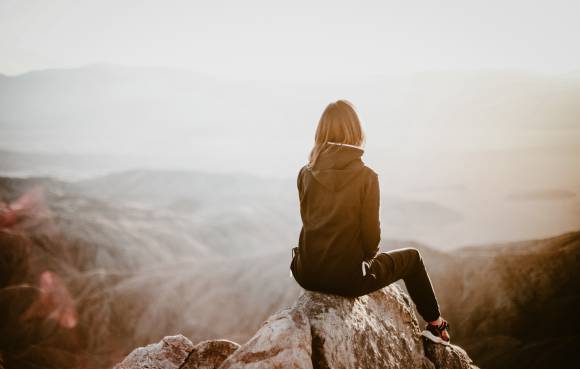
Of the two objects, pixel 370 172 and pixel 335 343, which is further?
pixel 335 343

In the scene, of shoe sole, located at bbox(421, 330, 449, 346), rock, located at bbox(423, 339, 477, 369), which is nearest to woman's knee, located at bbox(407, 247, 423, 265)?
shoe sole, located at bbox(421, 330, 449, 346)

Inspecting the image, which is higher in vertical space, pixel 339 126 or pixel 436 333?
pixel 339 126

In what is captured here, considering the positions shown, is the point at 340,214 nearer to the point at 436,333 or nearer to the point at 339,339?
the point at 339,339

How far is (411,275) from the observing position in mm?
3535

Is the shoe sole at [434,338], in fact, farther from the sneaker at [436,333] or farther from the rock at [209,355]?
the rock at [209,355]

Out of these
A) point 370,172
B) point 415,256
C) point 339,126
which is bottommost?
point 415,256

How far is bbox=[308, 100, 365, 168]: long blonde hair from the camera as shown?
117 inches

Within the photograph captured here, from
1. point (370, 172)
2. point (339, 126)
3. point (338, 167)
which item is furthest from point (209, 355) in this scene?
point (339, 126)

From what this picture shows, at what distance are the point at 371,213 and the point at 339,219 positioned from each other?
0.26 m

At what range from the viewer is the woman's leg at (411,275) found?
127 inches

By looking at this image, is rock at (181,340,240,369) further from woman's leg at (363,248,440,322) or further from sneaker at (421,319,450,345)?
sneaker at (421,319,450,345)

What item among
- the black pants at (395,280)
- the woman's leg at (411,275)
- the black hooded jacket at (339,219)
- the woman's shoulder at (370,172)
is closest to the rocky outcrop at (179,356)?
the black pants at (395,280)

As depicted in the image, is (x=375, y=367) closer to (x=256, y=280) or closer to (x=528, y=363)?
(x=528, y=363)

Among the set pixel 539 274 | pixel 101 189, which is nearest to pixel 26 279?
pixel 539 274
